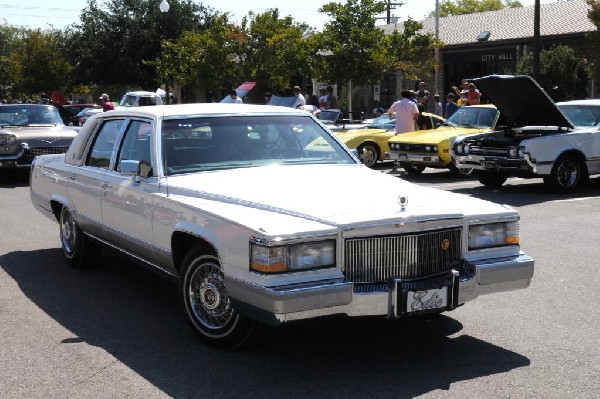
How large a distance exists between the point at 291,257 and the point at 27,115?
45.9 ft

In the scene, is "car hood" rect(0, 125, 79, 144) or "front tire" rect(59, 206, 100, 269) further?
"car hood" rect(0, 125, 79, 144)

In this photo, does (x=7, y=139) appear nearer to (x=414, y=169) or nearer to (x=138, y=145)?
(x=414, y=169)

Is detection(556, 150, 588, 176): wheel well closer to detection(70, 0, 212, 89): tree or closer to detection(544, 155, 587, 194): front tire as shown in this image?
detection(544, 155, 587, 194): front tire

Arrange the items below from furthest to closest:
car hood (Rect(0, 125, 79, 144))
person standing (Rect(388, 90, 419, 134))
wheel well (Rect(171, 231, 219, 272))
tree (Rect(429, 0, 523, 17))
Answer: tree (Rect(429, 0, 523, 17))
person standing (Rect(388, 90, 419, 134))
car hood (Rect(0, 125, 79, 144))
wheel well (Rect(171, 231, 219, 272))

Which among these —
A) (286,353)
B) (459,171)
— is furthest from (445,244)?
(459,171)

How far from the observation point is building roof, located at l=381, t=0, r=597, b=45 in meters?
Answer: 36.4

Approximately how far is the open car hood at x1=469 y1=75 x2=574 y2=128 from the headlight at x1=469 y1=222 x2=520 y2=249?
7.99 meters

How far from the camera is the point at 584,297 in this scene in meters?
6.66

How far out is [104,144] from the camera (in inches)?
289

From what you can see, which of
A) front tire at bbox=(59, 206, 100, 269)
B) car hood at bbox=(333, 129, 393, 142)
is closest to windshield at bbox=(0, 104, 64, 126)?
car hood at bbox=(333, 129, 393, 142)

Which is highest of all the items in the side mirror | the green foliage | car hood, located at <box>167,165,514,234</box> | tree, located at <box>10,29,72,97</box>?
tree, located at <box>10,29,72,97</box>

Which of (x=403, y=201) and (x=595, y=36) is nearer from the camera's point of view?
(x=403, y=201)

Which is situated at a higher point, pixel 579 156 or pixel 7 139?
pixel 7 139

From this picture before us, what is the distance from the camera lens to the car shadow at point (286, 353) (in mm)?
4613
